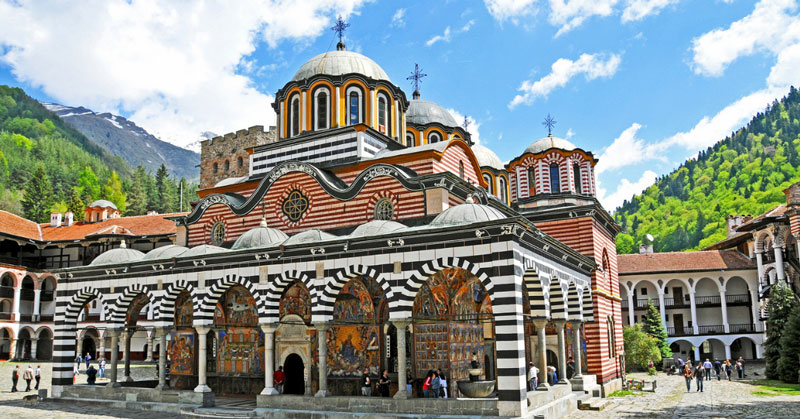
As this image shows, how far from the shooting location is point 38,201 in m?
59.6

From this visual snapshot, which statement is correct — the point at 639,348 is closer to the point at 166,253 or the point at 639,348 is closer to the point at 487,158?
the point at 487,158

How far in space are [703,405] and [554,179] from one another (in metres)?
10.5

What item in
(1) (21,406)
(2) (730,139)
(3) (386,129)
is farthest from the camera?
(2) (730,139)

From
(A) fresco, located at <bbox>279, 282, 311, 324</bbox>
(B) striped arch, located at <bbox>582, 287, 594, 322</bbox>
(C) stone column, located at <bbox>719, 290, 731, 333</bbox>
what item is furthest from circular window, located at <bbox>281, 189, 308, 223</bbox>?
(C) stone column, located at <bbox>719, 290, 731, 333</bbox>

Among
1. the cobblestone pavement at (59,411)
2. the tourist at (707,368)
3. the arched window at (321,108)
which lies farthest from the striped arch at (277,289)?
the tourist at (707,368)

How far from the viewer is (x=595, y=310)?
2136cm

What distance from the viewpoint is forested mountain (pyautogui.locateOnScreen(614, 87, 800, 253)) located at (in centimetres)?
7338

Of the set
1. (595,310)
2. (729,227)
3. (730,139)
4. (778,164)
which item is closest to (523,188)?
(595,310)

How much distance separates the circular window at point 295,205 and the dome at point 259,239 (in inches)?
55.6

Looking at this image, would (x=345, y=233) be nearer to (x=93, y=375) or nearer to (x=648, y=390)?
(x=93, y=375)

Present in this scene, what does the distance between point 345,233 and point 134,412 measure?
7297 millimetres

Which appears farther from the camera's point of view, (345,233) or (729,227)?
(729,227)

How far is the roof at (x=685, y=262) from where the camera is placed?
3959cm

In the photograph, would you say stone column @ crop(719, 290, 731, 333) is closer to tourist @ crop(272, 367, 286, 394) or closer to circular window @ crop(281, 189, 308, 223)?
circular window @ crop(281, 189, 308, 223)
